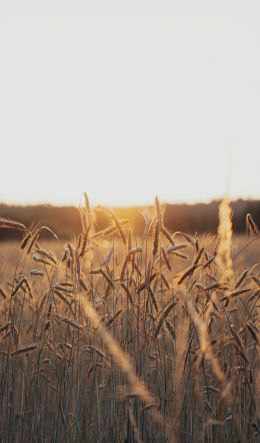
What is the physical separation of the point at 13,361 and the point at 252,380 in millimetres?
1025

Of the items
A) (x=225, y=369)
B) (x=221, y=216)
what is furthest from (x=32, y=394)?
(x=221, y=216)

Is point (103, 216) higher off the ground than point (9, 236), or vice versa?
point (9, 236)

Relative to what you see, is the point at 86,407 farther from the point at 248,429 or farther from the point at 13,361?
the point at 248,429

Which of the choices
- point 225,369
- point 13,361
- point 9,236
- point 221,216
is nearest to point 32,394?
point 13,361

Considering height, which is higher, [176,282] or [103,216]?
[103,216]

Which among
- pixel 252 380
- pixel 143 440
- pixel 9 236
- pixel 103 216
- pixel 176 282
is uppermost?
pixel 9 236

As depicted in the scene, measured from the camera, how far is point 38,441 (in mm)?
3281

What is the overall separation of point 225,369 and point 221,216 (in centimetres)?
99

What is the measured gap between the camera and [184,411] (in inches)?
127

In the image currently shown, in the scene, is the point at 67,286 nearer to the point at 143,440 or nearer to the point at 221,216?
the point at 143,440

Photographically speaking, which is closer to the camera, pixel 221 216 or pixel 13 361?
pixel 221 216

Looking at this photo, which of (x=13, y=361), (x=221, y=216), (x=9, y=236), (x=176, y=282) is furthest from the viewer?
(x=9, y=236)

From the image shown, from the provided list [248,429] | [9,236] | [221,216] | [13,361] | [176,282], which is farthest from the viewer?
[9,236]

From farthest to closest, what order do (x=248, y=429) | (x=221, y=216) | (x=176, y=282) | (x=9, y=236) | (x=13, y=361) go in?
1. (x=9, y=236)
2. (x=13, y=361)
3. (x=248, y=429)
4. (x=176, y=282)
5. (x=221, y=216)
